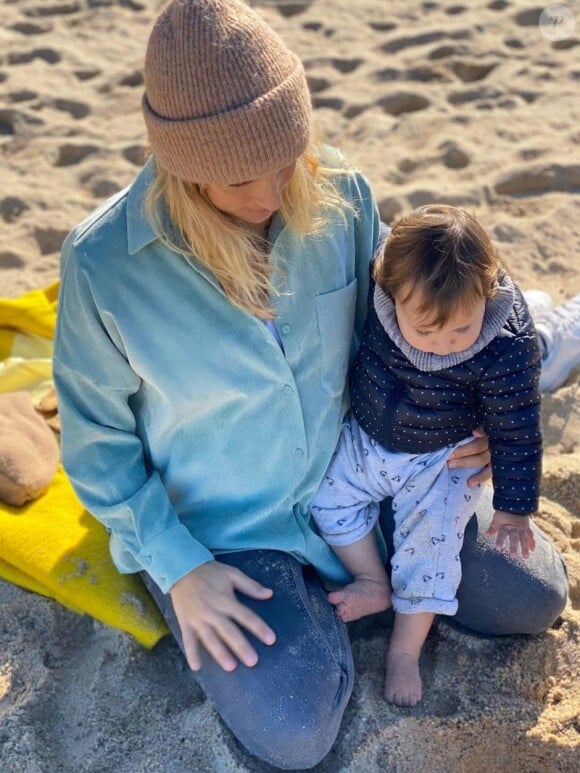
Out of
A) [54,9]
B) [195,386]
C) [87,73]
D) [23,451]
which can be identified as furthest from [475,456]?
[54,9]

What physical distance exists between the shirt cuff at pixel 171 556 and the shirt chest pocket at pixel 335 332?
404 millimetres

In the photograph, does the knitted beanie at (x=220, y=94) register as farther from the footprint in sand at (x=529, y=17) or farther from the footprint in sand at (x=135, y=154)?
the footprint in sand at (x=529, y=17)

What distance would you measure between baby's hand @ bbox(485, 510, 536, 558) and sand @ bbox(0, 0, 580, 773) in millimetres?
273

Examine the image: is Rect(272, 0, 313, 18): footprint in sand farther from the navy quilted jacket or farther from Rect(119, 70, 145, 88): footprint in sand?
the navy quilted jacket

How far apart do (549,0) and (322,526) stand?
359 centimetres

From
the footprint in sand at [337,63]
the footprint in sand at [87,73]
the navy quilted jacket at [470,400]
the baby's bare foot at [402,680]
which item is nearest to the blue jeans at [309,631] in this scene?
the baby's bare foot at [402,680]

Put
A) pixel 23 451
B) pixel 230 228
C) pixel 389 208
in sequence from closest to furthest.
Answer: pixel 230 228 < pixel 23 451 < pixel 389 208

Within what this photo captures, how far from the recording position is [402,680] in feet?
6.52

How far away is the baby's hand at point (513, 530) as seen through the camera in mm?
1928

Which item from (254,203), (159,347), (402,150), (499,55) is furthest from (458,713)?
(499,55)

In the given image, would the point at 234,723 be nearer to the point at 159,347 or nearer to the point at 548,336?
the point at 159,347

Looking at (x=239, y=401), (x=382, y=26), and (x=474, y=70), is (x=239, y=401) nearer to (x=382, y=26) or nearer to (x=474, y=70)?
(x=474, y=70)

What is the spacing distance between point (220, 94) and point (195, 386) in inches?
22.3

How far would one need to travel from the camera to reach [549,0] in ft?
15.5
